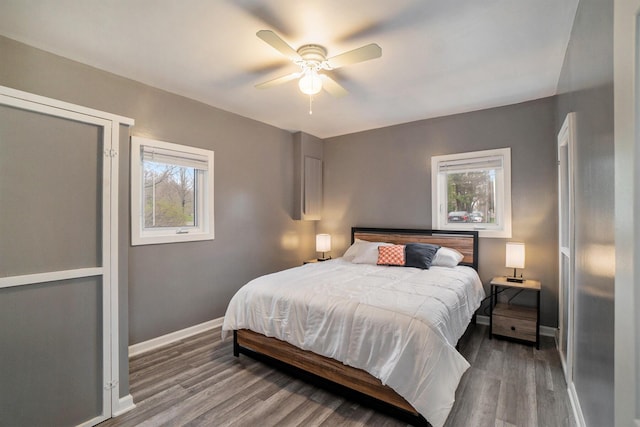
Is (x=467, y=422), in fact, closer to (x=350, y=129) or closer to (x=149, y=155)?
(x=149, y=155)

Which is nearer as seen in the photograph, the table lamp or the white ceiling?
the white ceiling

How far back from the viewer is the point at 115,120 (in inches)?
79.8

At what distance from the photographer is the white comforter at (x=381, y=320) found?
70.1 inches

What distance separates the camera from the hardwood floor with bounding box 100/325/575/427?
6.39ft

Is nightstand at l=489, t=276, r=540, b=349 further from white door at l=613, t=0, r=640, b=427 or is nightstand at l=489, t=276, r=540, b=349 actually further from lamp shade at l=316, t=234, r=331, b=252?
white door at l=613, t=0, r=640, b=427

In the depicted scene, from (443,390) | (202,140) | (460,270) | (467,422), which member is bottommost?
(467,422)

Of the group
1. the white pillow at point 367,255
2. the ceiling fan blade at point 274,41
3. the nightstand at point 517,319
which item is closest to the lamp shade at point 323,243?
the white pillow at point 367,255

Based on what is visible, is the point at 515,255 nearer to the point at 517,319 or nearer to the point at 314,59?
the point at 517,319

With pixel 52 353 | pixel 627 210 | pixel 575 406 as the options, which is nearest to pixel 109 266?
pixel 52 353

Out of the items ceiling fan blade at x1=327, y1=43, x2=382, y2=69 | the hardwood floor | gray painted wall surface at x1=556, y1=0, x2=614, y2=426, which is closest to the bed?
the hardwood floor

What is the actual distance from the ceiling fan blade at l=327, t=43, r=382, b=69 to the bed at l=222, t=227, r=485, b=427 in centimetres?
176

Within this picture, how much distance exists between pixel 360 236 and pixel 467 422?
2.94 metres

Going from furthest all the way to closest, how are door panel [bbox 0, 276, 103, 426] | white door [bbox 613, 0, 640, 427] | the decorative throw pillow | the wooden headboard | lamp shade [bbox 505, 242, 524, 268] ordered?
the wooden headboard, the decorative throw pillow, lamp shade [bbox 505, 242, 524, 268], door panel [bbox 0, 276, 103, 426], white door [bbox 613, 0, 640, 427]

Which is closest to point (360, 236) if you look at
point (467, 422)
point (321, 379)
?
point (321, 379)
